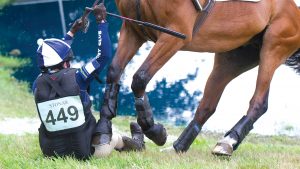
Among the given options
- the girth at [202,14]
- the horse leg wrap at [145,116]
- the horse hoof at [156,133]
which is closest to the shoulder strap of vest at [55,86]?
the horse leg wrap at [145,116]

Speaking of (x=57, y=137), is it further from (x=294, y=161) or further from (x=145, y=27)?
(x=294, y=161)

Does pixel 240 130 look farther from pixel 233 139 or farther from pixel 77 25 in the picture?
pixel 77 25

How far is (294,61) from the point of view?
632cm

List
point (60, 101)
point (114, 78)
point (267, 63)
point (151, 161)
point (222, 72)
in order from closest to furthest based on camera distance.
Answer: point (60, 101) → point (151, 161) → point (114, 78) → point (267, 63) → point (222, 72)

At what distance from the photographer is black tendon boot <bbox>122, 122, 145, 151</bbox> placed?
5027mm

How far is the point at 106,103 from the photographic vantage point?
4738 mm

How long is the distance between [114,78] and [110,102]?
209 mm

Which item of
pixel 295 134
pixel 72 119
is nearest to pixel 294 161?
pixel 72 119

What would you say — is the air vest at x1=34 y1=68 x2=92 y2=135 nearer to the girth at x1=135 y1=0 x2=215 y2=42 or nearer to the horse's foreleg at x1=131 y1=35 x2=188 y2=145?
the horse's foreleg at x1=131 y1=35 x2=188 y2=145

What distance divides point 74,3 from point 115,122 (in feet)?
51.4

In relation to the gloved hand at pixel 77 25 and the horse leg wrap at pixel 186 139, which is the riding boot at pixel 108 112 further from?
the horse leg wrap at pixel 186 139

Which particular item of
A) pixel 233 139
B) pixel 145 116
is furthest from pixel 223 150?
pixel 145 116

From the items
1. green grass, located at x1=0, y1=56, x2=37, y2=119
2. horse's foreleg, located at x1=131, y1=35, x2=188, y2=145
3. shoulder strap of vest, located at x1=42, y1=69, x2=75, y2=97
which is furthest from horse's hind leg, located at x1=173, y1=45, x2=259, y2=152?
green grass, located at x1=0, y1=56, x2=37, y2=119

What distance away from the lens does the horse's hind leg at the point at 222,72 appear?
5.66 meters
